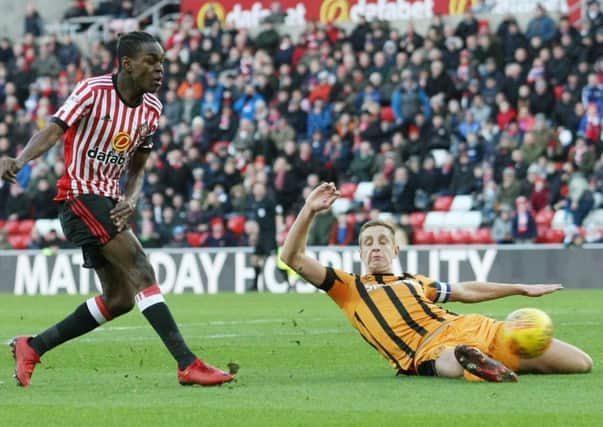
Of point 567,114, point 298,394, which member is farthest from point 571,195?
point 298,394

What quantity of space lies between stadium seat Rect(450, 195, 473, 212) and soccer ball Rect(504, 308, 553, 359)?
15853 mm

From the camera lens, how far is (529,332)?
8562 millimetres

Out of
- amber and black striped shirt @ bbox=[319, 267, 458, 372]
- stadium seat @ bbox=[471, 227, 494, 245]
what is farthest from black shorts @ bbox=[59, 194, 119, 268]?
stadium seat @ bbox=[471, 227, 494, 245]

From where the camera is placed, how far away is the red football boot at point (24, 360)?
8.88 meters

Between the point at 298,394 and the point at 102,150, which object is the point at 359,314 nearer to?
the point at 298,394

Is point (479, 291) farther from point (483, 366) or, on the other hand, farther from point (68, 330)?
point (68, 330)

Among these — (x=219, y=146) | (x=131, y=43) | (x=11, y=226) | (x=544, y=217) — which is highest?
(x=131, y=43)

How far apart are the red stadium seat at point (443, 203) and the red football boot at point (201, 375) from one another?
16367 millimetres

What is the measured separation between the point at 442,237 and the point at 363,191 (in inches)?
73.4

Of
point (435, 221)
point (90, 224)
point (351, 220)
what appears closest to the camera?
point (90, 224)

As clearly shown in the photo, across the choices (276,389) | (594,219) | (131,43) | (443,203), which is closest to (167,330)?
(276,389)

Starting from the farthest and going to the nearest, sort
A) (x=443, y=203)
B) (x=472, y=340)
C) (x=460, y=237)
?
(x=443, y=203)
(x=460, y=237)
(x=472, y=340)

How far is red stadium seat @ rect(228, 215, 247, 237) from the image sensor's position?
26016mm

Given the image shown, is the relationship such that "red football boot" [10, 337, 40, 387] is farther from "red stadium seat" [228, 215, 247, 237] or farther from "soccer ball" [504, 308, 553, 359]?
"red stadium seat" [228, 215, 247, 237]
